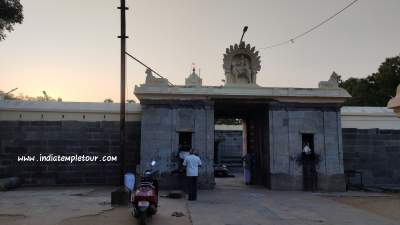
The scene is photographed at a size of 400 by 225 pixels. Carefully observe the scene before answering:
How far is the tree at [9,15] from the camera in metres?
13.4

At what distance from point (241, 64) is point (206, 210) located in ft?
27.1

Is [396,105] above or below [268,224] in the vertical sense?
above

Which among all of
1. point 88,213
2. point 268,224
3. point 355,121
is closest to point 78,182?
point 88,213

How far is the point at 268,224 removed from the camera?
839 centimetres

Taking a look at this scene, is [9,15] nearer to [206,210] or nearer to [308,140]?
[206,210]

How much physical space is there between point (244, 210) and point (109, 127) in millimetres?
8083

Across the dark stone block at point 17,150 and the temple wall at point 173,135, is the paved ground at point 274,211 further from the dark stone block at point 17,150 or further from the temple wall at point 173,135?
the dark stone block at point 17,150

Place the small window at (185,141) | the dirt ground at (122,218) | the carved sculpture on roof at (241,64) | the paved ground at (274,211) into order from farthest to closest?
the carved sculpture on roof at (241,64) < the small window at (185,141) < the paved ground at (274,211) < the dirt ground at (122,218)

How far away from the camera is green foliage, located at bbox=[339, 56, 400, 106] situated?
34781 mm

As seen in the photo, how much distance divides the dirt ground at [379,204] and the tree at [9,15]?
42.8ft

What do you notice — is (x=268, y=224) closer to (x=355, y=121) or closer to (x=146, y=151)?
(x=146, y=151)

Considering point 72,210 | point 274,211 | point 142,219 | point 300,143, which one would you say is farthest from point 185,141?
point 142,219

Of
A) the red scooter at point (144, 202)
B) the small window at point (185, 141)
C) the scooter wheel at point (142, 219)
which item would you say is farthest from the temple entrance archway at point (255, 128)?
the scooter wheel at point (142, 219)

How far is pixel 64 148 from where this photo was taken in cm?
1572
